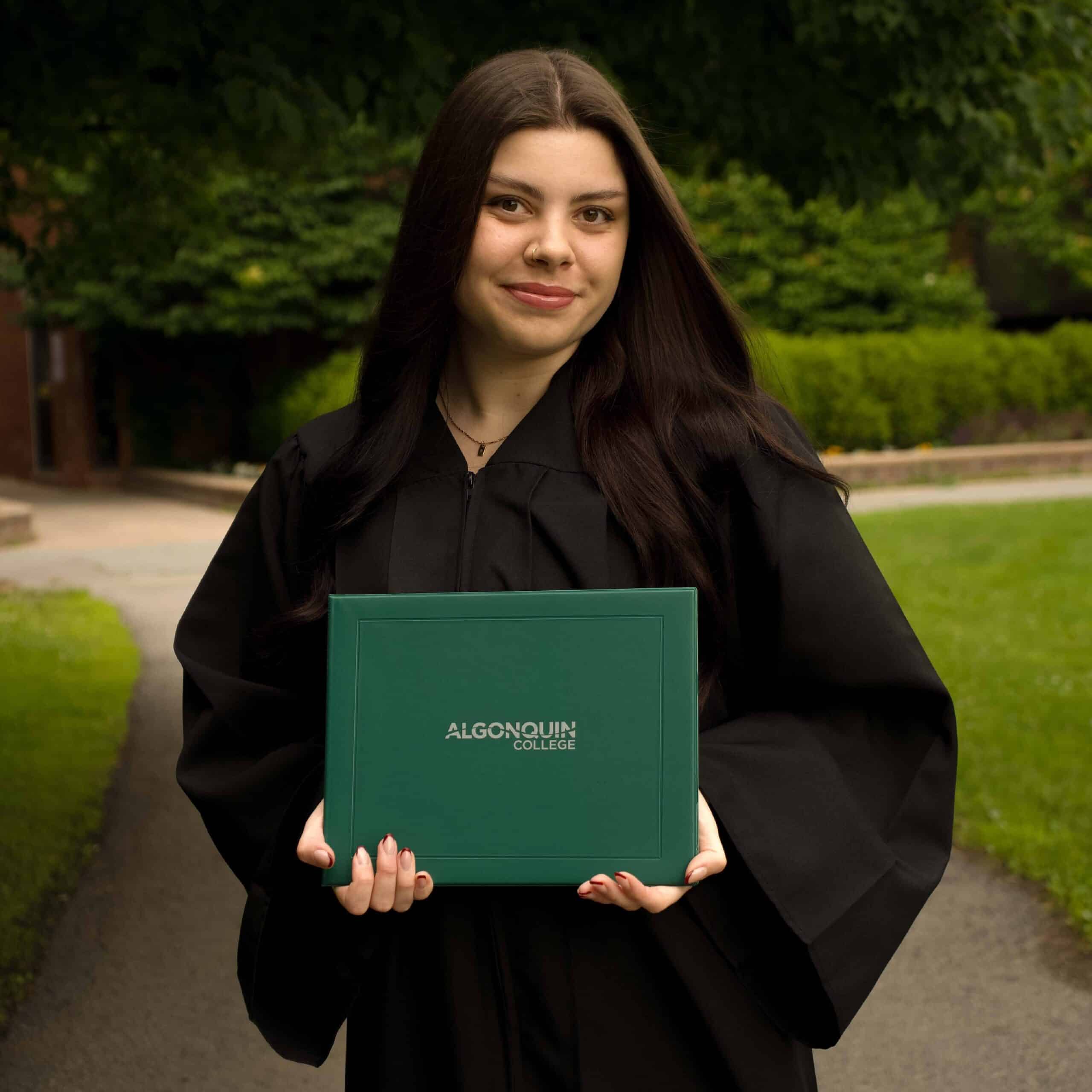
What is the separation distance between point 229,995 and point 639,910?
2.61 metres

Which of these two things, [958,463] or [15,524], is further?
[958,463]

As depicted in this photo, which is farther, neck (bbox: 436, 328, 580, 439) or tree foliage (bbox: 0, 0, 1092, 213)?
tree foliage (bbox: 0, 0, 1092, 213)

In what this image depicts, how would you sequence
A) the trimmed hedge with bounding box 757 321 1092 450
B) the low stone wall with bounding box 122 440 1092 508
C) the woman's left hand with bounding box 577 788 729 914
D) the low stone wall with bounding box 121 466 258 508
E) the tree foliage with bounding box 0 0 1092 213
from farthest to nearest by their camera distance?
the trimmed hedge with bounding box 757 321 1092 450
the low stone wall with bounding box 122 440 1092 508
the low stone wall with bounding box 121 466 258 508
the tree foliage with bounding box 0 0 1092 213
the woman's left hand with bounding box 577 788 729 914

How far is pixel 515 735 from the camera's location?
157 cm

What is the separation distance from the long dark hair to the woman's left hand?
11.6 inches

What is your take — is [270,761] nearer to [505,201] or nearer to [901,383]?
[505,201]

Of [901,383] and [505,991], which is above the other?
[505,991]

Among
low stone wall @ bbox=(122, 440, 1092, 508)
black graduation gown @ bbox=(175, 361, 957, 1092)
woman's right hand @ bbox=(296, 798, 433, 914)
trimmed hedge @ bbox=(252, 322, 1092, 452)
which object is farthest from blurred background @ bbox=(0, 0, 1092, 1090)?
trimmed hedge @ bbox=(252, 322, 1092, 452)

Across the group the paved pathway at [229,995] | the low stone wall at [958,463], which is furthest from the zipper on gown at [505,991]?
the low stone wall at [958,463]

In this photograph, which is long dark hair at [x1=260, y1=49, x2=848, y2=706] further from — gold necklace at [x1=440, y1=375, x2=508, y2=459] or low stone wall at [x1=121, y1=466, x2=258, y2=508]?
low stone wall at [x1=121, y1=466, x2=258, y2=508]

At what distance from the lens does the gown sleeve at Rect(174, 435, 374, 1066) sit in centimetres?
182

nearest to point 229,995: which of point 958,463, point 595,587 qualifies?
point 595,587

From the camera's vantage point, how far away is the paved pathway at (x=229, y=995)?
11.4ft

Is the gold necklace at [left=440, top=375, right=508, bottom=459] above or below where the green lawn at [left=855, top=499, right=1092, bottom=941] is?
above
